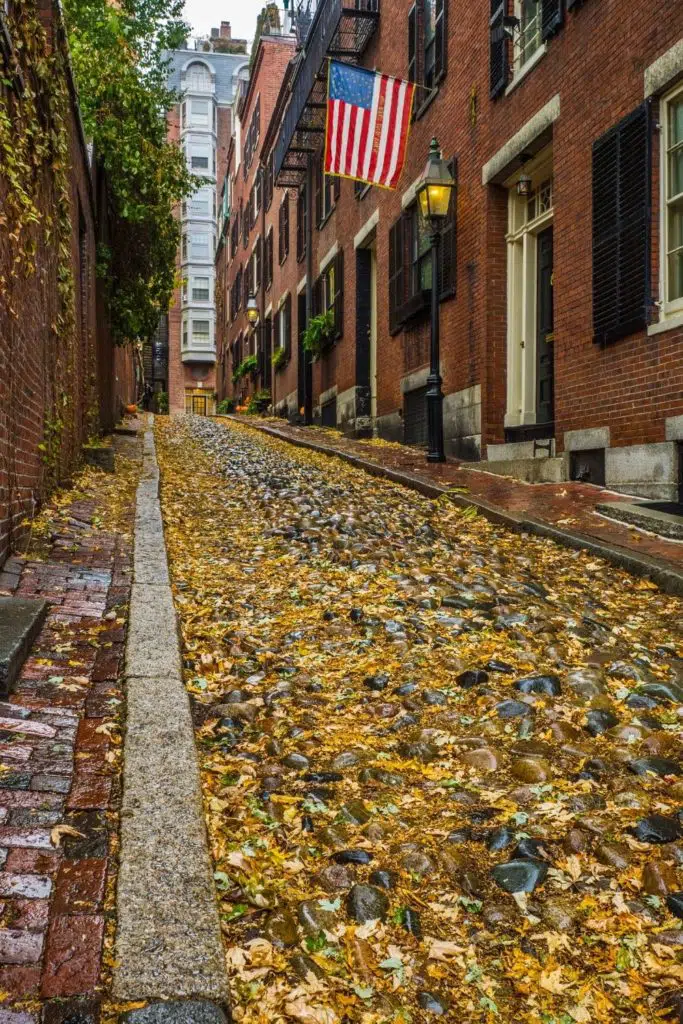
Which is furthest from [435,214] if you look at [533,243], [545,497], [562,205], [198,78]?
[198,78]

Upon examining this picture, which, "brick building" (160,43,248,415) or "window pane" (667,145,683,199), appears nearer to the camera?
"window pane" (667,145,683,199)

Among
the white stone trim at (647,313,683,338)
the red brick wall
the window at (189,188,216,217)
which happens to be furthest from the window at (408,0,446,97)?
the window at (189,188,216,217)

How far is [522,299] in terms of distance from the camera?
11.2m

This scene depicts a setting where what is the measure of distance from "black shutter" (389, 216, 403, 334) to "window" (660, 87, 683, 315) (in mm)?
7297

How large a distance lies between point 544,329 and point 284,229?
18568 mm

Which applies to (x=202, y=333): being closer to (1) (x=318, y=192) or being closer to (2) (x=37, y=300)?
(1) (x=318, y=192)

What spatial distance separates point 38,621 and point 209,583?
1.50m

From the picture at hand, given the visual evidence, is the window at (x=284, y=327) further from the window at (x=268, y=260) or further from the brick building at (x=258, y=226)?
the window at (x=268, y=260)

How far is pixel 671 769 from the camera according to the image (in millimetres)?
2904

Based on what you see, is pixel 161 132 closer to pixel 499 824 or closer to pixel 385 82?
pixel 385 82

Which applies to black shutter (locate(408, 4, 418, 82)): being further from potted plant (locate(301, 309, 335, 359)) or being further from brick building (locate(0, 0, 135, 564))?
brick building (locate(0, 0, 135, 564))

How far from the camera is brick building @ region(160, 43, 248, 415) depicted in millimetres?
58281

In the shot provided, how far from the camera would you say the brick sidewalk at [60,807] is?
5.99 feet

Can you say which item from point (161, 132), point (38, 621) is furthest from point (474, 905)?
point (161, 132)
